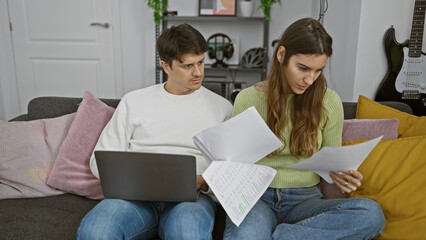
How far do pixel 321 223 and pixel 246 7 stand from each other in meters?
2.31

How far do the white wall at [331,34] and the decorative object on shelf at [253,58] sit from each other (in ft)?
0.66

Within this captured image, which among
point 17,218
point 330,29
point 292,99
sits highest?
point 330,29

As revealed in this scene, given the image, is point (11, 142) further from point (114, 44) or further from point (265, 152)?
point (114, 44)

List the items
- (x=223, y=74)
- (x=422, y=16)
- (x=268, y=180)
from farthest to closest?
(x=223, y=74) → (x=422, y=16) → (x=268, y=180)

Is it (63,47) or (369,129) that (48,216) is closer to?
(369,129)

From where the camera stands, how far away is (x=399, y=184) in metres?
1.15

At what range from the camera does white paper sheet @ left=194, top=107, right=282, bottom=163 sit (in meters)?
1.03

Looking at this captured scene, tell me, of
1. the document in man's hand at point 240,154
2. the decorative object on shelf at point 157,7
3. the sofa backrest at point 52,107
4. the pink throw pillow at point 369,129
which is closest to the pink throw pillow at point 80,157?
the sofa backrest at point 52,107

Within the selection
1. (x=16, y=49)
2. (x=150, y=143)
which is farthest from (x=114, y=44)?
(x=150, y=143)

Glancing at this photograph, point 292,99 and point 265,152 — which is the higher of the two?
point 292,99

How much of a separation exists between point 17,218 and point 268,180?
0.89 meters

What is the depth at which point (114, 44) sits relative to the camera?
338cm

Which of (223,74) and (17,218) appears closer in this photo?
(17,218)

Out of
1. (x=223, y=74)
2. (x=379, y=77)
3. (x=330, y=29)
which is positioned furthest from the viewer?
(x=223, y=74)
